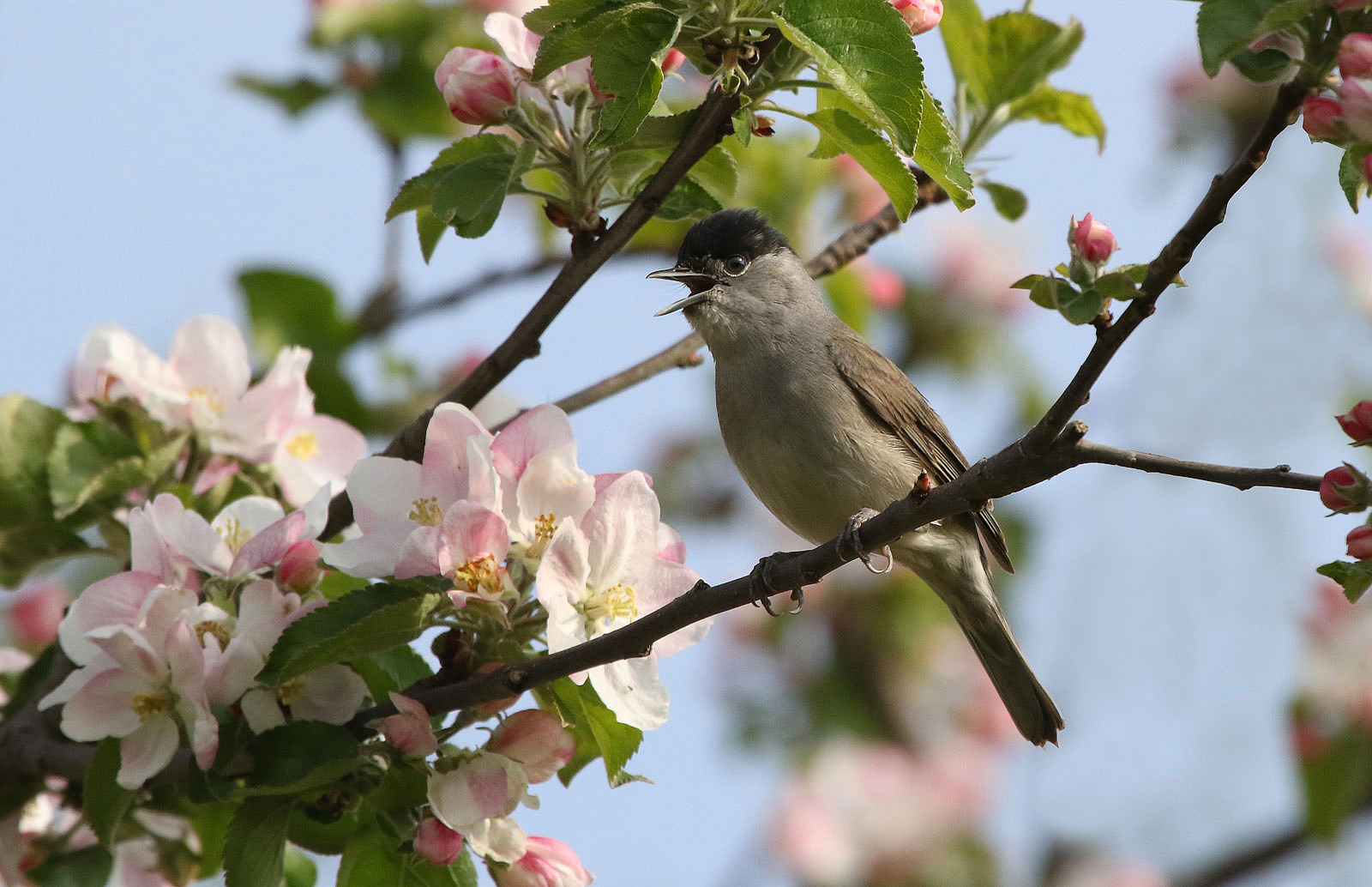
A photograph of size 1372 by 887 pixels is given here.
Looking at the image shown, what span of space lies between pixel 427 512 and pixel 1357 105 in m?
1.75

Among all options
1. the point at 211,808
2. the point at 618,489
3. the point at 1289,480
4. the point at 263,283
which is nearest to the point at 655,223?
the point at 263,283

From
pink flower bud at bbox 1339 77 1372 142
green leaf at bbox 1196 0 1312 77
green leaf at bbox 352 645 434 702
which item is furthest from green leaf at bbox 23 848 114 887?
pink flower bud at bbox 1339 77 1372 142

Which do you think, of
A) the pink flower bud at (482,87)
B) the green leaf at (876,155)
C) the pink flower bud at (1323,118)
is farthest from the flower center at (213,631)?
the pink flower bud at (1323,118)

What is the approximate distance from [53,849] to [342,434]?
1236 mm

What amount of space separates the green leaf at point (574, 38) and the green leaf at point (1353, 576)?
1526 mm

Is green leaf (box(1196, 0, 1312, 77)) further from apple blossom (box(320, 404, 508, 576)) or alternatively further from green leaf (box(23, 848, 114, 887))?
green leaf (box(23, 848, 114, 887))

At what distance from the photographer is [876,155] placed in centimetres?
258

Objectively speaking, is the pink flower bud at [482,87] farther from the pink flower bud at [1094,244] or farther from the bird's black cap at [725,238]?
the bird's black cap at [725,238]

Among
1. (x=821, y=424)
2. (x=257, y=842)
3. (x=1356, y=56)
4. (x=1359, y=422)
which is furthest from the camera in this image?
(x=821, y=424)

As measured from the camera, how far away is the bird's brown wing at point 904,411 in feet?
14.8

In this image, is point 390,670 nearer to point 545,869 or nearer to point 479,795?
point 479,795

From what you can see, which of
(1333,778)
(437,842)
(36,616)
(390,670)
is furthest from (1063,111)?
(36,616)

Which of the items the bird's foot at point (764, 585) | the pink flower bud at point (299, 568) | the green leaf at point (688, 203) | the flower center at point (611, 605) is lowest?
the pink flower bud at point (299, 568)

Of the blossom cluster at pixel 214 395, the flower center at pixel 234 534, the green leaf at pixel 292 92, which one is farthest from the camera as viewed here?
the green leaf at pixel 292 92
